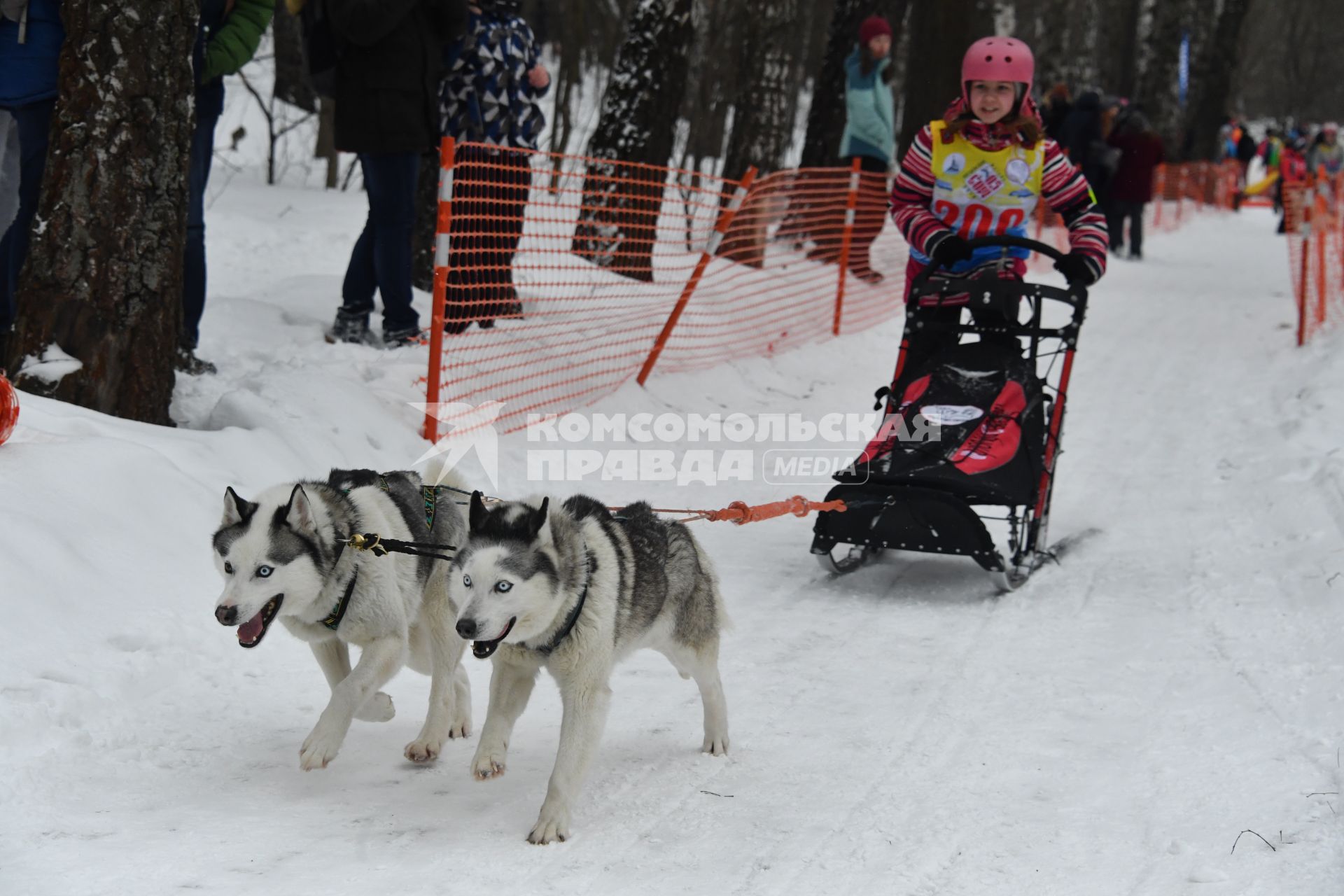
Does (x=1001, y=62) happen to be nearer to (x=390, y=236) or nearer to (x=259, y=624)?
(x=390, y=236)

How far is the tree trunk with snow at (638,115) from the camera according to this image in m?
9.94

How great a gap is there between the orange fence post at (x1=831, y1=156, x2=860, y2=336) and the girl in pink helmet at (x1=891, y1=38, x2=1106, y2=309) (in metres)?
4.50

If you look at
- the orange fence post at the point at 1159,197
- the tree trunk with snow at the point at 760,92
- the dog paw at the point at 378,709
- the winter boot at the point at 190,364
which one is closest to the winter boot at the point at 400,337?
the winter boot at the point at 190,364

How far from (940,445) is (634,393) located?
303 centimetres

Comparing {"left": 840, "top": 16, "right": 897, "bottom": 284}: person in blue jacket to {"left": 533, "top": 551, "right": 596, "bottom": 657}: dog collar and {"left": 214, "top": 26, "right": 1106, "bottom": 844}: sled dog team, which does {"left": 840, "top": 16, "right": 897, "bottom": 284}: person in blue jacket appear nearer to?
{"left": 214, "top": 26, "right": 1106, "bottom": 844}: sled dog team

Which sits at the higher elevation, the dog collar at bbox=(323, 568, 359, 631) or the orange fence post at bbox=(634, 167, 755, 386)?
the orange fence post at bbox=(634, 167, 755, 386)

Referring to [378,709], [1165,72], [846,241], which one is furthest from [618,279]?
[1165,72]

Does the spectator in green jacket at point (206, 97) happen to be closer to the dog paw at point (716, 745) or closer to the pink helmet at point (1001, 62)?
the pink helmet at point (1001, 62)

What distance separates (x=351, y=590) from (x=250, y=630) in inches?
12.7

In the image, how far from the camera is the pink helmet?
18.7 feet

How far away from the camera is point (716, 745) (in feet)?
13.0

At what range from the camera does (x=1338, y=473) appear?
6.64m

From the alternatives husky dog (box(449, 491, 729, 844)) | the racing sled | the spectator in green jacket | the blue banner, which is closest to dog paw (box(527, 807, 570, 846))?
husky dog (box(449, 491, 729, 844))

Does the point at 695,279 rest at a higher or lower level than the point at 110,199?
lower
